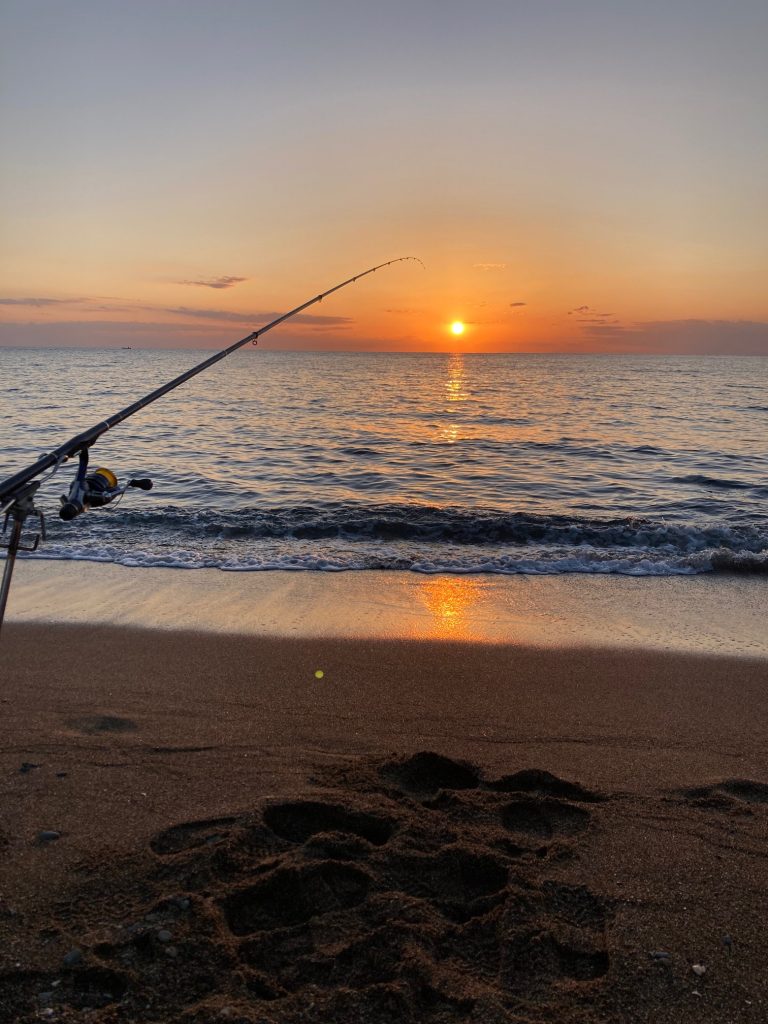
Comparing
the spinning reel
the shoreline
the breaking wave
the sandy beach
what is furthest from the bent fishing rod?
the breaking wave

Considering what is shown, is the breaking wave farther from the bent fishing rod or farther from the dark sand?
the bent fishing rod

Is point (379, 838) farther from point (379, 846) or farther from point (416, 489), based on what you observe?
point (416, 489)

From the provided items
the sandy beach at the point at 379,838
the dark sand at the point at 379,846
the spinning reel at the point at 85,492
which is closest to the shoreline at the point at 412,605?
the sandy beach at the point at 379,838

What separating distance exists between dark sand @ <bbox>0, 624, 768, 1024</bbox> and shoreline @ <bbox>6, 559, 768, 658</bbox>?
965 mm

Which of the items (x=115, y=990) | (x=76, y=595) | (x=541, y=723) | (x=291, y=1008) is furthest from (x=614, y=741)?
(x=76, y=595)

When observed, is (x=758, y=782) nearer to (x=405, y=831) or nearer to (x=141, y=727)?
(x=405, y=831)

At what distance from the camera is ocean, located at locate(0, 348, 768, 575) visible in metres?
9.16

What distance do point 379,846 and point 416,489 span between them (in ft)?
35.3

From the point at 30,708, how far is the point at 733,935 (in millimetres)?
3835

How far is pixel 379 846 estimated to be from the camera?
306cm

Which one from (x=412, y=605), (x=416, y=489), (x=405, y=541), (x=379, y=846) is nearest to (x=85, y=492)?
(x=379, y=846)

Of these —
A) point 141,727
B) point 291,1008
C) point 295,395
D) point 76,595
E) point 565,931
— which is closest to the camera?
point 291,1008

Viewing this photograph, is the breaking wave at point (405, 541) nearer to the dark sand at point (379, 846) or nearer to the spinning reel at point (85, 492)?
the dark sand at point (379, 846)

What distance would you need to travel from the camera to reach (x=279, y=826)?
3.25m
